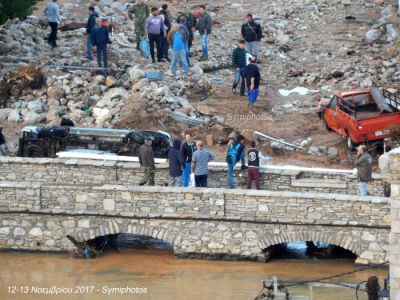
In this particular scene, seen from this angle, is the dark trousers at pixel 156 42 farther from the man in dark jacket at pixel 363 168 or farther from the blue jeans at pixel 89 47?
→ the man in dark jacket at pixel 363 168

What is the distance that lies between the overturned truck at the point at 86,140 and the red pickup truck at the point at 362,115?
3993mm

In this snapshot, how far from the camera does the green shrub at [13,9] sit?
126ft

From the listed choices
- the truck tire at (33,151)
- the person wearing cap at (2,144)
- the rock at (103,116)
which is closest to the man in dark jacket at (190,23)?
the rock at (103,116)

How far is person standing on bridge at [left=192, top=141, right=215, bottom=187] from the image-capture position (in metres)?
29.4

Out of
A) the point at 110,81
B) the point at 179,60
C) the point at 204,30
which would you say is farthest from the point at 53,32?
the point at 179,60

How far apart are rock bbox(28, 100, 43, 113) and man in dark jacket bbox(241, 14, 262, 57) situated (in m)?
5.74

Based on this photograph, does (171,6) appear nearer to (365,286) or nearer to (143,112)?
(143,112)

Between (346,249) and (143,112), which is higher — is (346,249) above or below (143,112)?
below

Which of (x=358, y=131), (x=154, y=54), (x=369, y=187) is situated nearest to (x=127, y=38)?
(x=154, y=54)

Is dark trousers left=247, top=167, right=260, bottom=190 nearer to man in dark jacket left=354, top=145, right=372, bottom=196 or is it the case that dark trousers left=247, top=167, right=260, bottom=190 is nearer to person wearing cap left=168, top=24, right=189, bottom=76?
man in dark jacket left=354, top=145, right=372, bottom=196

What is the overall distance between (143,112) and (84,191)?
5.65 m

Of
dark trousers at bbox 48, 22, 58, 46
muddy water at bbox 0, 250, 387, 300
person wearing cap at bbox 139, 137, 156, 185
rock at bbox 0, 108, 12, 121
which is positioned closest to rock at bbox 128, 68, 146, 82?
rock at bbox 0, 108, 12, 121

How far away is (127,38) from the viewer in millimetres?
41281
